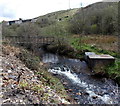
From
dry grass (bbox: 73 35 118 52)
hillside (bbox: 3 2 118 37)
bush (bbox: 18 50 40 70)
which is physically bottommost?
bush (bbox: 18 50 40 70)

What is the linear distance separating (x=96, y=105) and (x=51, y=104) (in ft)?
9.14

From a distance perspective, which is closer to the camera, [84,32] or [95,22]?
[84,32]

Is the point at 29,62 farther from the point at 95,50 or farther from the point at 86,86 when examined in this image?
the point at 95,50

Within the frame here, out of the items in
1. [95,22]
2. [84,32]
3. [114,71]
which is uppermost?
[95,22]

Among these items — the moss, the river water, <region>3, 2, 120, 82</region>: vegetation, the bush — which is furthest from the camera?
<region>3, 2, 120, 82</region>: vegetation

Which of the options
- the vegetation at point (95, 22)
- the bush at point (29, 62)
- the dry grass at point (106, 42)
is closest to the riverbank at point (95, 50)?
the dry grass at point (106, 42)

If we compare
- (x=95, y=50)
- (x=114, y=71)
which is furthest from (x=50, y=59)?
(x=114, y=71)

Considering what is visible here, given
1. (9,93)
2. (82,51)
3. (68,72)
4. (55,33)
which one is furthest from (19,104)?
(55,33)

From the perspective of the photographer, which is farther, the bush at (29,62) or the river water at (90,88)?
the bush at (29,62)

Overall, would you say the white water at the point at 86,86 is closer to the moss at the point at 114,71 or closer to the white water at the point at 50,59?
the moss at the point at 114,71

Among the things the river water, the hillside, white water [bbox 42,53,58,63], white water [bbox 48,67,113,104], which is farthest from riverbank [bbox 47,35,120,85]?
the hillside

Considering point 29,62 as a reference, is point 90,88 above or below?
below

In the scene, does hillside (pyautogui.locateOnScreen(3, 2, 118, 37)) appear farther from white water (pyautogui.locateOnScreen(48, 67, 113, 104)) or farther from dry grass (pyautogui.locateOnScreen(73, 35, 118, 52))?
white water (pyautogui.locateOnScreen(48, 67, 113, 104))

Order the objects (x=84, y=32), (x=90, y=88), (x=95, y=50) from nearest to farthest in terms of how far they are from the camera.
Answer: (x=90, y=88) < (x=95, y=50) < (x=84, y=32)
